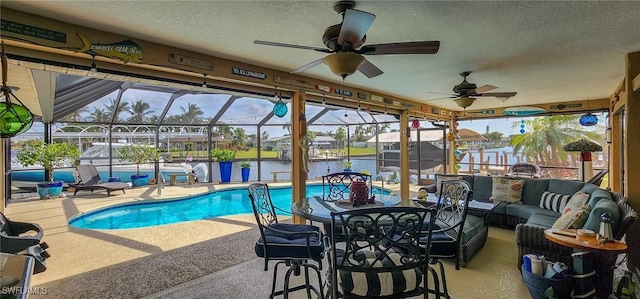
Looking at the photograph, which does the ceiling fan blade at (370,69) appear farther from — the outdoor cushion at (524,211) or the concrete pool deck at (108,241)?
the outdoor cushion at (524,211)

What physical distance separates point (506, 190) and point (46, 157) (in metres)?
9.79

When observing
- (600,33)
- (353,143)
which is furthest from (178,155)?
(600,33)

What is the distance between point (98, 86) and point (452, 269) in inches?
316

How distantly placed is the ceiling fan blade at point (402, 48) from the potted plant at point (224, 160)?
8.23 metres

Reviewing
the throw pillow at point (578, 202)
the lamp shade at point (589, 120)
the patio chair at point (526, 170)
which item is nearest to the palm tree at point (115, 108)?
the throw pillow at point (578, 202)

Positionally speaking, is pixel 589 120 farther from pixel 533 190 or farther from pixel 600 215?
pixel 600 215

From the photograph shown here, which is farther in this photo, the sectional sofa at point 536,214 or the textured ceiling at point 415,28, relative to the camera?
the sectional sofa at point 536,214

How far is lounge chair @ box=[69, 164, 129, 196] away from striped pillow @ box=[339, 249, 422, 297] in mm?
7948

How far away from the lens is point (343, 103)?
19.2ft

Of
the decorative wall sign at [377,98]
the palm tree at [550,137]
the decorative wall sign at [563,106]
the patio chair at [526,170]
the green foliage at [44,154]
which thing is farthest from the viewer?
the palm tree at [550,137]

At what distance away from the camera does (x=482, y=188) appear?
18.8 feet

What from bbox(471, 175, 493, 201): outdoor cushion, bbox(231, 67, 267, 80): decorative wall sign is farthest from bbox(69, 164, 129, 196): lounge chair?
bbox(471, 175, 493, 201): outdoor cushion

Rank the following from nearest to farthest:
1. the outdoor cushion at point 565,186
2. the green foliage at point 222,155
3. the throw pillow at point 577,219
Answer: the throw pillow at point 577,219
the outdoor cushion at point 565,186
the green foliage at point 222,155

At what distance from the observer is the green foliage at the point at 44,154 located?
22.3 ft
